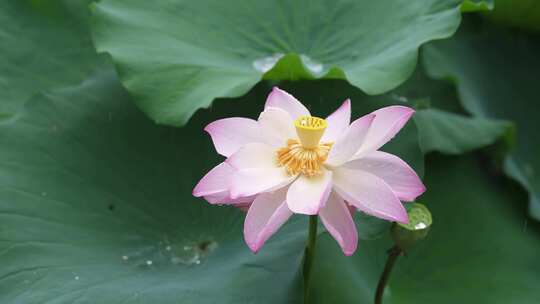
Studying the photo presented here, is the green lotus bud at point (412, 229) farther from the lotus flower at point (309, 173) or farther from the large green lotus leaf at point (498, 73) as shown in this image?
the large green lotus leaf at point (498, 73)

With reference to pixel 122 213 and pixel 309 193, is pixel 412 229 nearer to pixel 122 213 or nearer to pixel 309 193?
pixel 309 193

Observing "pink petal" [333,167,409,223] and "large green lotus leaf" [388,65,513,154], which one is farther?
"large green lotus leaf" [388,65,513,154]

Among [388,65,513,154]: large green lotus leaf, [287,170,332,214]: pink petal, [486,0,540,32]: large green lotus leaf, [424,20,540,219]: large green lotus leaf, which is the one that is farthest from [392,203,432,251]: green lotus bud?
[486,0,540,32]: large green lotus leaf

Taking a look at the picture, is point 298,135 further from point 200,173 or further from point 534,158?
point 534,158

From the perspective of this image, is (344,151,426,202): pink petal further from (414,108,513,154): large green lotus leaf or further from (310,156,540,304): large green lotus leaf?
(414,108,513,154): large green lotus leaf

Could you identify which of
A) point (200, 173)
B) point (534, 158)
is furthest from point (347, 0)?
point (534, 158)

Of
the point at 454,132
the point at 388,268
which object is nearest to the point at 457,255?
the point at 454,132

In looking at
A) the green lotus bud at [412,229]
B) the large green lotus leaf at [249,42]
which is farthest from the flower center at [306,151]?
the large green lotus leaf at [249,42]
